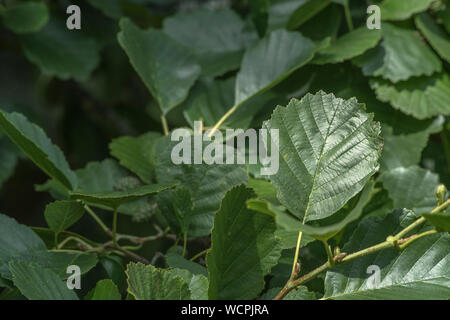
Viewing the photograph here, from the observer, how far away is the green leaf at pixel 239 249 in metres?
0.48

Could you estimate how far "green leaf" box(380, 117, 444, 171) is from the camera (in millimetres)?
803

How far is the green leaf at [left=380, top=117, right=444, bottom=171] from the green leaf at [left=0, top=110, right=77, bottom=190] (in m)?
0.45

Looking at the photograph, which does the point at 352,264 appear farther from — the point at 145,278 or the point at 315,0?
the point at 315,0

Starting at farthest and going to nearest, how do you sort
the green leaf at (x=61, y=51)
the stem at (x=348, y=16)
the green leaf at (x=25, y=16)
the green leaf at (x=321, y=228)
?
the green leaf at (x=61, y=51) < the green leaf at (x=25, y=16) < the stem at (x=348, y=16) < the green leaf at (x=321, y=228)

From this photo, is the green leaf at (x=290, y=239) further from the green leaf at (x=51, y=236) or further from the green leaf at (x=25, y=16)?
the green leaf at (x=25, y=16)

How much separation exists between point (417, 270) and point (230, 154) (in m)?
0.24

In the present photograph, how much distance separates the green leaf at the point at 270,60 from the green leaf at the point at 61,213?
0.95ft

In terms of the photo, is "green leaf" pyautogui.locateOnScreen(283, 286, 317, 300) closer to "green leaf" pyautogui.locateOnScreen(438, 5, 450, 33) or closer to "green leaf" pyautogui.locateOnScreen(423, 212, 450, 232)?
"green leaf" pyautogui.locateOnScreen(423, 212, 450, 232)

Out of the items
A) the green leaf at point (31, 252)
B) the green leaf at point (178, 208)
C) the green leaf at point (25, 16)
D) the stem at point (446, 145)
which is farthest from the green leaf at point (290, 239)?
the green leaf at point (25, 16)

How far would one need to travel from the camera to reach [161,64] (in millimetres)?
828

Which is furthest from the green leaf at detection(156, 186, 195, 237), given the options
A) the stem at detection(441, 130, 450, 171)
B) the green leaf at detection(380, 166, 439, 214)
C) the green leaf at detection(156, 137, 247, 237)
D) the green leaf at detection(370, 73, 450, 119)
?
the stem at detection(441, 130, 450, 171)
